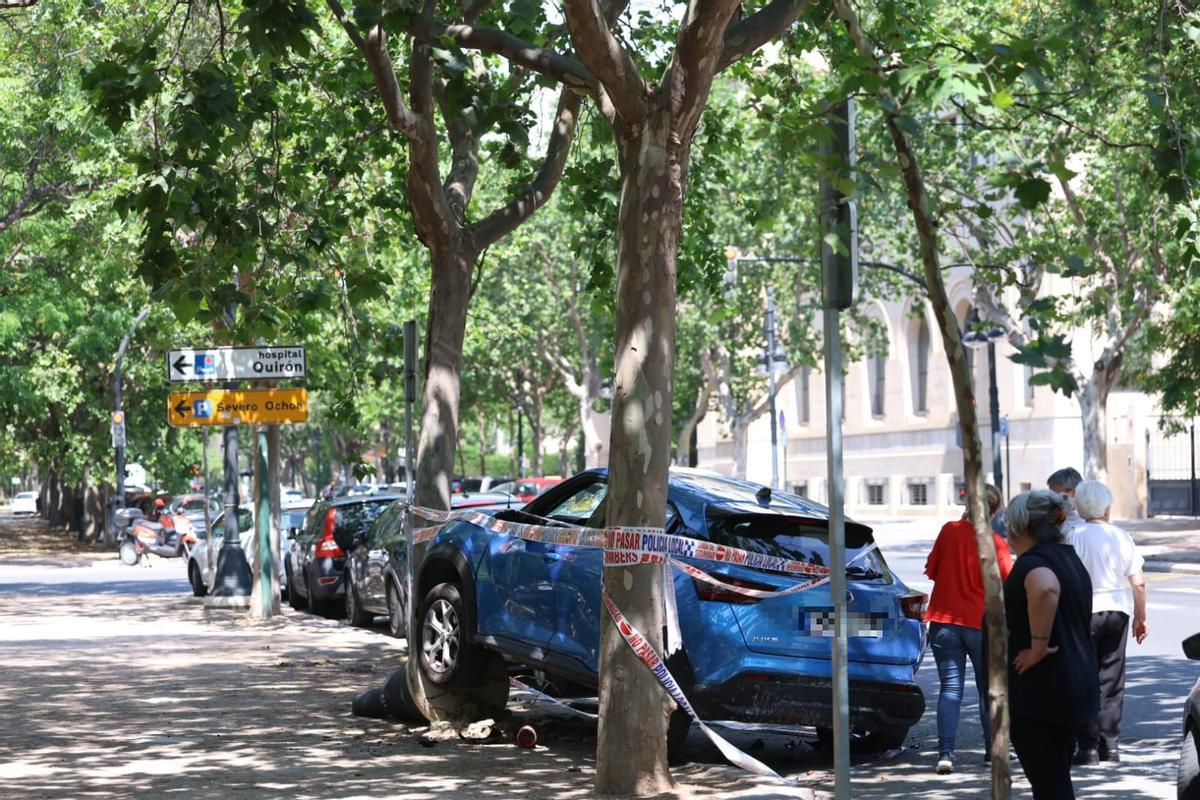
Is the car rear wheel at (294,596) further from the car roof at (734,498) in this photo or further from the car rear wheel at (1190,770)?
the car rear wheel at (1190,770)

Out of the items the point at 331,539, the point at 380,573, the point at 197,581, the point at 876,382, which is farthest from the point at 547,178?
the point at 876,382

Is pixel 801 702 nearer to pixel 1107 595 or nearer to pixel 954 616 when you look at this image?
pixel 954 616

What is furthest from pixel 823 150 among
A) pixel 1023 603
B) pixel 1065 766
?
pixel 1065 766

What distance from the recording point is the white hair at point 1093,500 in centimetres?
1006

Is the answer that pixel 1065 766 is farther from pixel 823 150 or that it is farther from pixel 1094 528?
pixel 1094 528

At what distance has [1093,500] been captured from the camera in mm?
10055

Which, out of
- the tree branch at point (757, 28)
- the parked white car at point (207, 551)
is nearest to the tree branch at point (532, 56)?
the tree branch at point (757, 28)

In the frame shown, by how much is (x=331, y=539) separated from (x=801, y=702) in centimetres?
1296

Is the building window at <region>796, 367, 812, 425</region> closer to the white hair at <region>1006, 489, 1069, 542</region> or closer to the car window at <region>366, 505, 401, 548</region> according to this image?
the car window at <region>366, 505, 401, 548</region>

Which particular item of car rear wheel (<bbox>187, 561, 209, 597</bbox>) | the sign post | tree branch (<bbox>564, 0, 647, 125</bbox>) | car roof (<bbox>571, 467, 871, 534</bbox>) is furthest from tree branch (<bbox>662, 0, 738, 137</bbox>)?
car rear wheel (<bbox>187, 561, 209, 597</bbox>)

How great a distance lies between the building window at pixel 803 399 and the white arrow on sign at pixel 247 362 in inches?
1947

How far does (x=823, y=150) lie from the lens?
6734 millimetres

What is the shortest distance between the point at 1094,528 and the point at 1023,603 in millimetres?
3638

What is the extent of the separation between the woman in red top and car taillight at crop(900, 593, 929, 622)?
8cm
